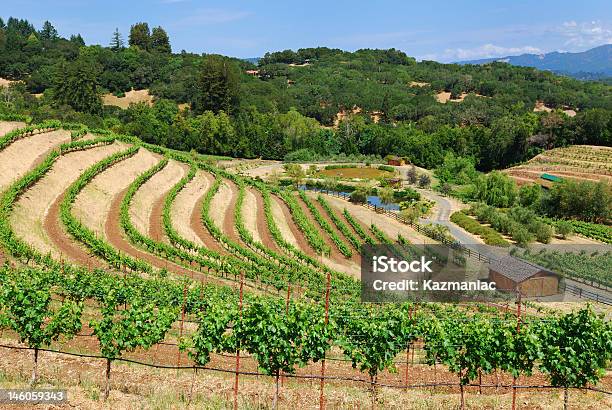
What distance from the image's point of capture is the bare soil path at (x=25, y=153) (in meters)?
41.8

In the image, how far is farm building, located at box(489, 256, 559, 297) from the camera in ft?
125

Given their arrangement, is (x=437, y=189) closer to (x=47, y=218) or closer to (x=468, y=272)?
(x=468, y=272)

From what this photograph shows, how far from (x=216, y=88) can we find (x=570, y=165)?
254 ft

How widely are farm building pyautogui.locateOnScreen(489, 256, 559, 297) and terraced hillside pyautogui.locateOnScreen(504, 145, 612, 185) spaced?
5718 centimetres

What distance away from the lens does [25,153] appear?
4741 cm

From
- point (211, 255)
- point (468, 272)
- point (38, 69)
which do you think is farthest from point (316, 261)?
point (38, 69)

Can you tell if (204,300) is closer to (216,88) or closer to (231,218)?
(231,218)

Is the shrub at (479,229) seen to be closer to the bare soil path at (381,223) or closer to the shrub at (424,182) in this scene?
the bare soil path at (381,223)

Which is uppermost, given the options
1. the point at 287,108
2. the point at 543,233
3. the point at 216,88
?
the point at 216,88

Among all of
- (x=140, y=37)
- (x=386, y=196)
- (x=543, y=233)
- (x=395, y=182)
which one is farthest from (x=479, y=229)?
(x=140, y=37)

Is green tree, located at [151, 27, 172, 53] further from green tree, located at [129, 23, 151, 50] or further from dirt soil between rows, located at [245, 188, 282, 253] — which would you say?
dirt soil between rows, located at [245, 188, 282, 253]

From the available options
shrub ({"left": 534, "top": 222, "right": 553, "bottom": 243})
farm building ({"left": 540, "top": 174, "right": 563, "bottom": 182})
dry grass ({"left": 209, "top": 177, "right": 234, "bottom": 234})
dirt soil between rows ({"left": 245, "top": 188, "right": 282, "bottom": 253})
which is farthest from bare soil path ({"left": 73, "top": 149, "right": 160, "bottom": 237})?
farm building ({"left": 540, "top": 174, "right": 563, "bottom": 182})

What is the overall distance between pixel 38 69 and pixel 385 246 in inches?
4970

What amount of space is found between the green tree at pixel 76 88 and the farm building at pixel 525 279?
98.7 meters
